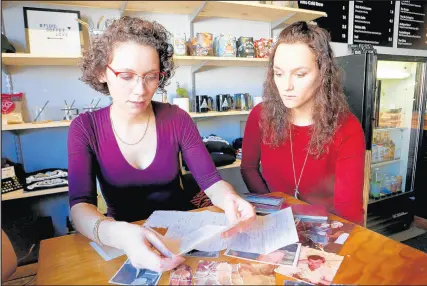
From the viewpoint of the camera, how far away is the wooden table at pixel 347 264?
566 mm

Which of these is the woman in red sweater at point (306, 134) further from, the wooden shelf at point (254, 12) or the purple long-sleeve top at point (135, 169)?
the wooden shelf at point (254, 12)

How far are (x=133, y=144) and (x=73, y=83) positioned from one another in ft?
4.17

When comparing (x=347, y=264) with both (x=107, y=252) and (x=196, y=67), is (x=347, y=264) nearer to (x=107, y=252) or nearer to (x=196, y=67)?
(x=107, y=252)

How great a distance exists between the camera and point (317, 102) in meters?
1.26

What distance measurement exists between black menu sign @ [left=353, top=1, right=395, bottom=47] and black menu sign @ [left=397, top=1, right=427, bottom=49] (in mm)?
129

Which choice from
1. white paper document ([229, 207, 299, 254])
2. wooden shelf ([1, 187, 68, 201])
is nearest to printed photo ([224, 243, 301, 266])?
white paper document ([229, 207, 299, 254])

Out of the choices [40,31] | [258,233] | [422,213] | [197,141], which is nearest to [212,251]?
[258,233]

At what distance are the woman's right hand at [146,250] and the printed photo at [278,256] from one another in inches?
5.2

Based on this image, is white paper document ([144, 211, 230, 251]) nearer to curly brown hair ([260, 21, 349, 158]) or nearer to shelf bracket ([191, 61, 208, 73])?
curly brown hair ([260, 21, 349, 158])

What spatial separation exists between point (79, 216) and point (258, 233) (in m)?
0.48

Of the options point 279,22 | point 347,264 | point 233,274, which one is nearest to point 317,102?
point 347,264

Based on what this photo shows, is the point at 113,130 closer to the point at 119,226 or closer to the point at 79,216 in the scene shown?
the point at 79,216

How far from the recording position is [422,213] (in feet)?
8.11

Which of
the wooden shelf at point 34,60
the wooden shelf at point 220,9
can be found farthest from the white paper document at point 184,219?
the wooden shelf at point 220,9
